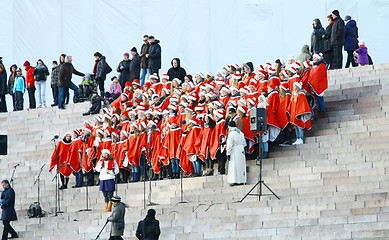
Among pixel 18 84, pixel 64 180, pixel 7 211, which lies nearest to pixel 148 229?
pixel 7 211

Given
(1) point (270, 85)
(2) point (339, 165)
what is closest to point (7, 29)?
(1) point (270, 85)

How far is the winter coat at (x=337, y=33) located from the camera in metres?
23.8

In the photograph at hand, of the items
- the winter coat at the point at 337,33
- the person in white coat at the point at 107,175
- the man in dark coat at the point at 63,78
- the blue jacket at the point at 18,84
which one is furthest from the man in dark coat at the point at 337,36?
the blue jacket at the point at 18,84

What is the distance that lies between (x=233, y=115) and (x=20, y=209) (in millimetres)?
5675

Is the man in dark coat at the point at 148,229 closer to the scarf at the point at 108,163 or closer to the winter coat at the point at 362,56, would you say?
the scarf at the point at 108,163

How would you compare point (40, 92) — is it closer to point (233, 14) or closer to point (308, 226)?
point (233, 14)

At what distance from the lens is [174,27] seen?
33719mm

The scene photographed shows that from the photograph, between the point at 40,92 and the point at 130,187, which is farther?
the point at 40,92

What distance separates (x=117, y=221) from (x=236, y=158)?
10.4 feet

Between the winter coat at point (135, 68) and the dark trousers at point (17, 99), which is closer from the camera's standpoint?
the winter coat at point (135, 68)

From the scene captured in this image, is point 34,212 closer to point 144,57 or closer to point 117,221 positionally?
point 117,221

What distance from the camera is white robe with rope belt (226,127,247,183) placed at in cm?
1980

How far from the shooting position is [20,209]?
22.8 metres

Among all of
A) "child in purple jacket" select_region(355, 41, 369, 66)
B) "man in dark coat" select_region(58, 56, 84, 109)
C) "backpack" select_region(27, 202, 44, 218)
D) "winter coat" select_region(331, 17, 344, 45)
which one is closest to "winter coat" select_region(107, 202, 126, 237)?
"backpack" select_region(27, 202, 44, 218)
